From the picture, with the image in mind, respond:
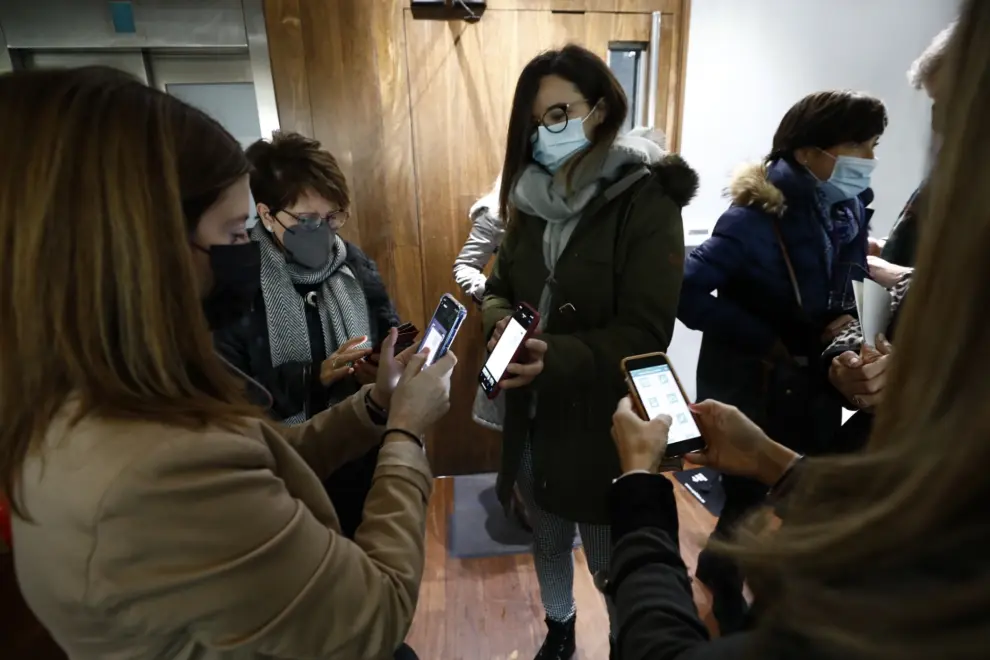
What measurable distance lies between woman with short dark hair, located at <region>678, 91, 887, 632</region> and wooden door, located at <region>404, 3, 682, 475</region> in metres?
0.97

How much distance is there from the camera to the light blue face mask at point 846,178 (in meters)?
1.54

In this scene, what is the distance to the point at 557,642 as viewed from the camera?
5.33 feet

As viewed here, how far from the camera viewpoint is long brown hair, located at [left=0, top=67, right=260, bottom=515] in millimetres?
535

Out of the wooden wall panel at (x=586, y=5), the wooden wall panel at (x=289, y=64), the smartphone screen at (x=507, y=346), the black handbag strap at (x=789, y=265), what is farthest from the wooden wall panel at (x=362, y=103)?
the black handbag strap at (x=789, y=265)

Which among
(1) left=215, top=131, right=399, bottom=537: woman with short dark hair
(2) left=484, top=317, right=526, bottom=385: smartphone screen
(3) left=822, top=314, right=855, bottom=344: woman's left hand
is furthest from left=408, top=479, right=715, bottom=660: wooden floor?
(2) left=484, top=317, right=526, bottom=385: smartphone screen

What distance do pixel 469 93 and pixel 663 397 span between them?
1.68 m

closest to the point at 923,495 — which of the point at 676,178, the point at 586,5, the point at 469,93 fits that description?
the point at 676,178

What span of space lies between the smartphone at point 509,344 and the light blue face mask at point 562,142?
39cm

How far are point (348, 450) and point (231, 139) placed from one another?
613 millimetres

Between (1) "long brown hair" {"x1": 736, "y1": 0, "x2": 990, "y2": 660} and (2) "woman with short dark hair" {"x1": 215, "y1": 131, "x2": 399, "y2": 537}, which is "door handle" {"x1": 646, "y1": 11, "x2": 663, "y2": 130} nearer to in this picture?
(2) "woman with short dark hair" {"x1": 215, "y1": 131, "x2": 399, "y2": 537}

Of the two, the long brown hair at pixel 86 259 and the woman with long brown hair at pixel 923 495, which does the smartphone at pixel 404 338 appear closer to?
the long brown hair at pixel 86 259

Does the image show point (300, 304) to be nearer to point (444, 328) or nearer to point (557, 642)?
point (444, 328)

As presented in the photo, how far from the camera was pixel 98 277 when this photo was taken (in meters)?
0.54

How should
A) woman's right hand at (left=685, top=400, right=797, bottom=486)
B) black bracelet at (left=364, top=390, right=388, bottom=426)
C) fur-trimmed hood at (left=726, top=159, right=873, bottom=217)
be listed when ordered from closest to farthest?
1. woman's right hand at (left=685, top=400, right=797, bottom=486)
2. black bracelet at (left=364, top=390, right=388, bottom=426)
3. fur-trimmed hood at (left=726, top=159, right=873, bottom=217)
